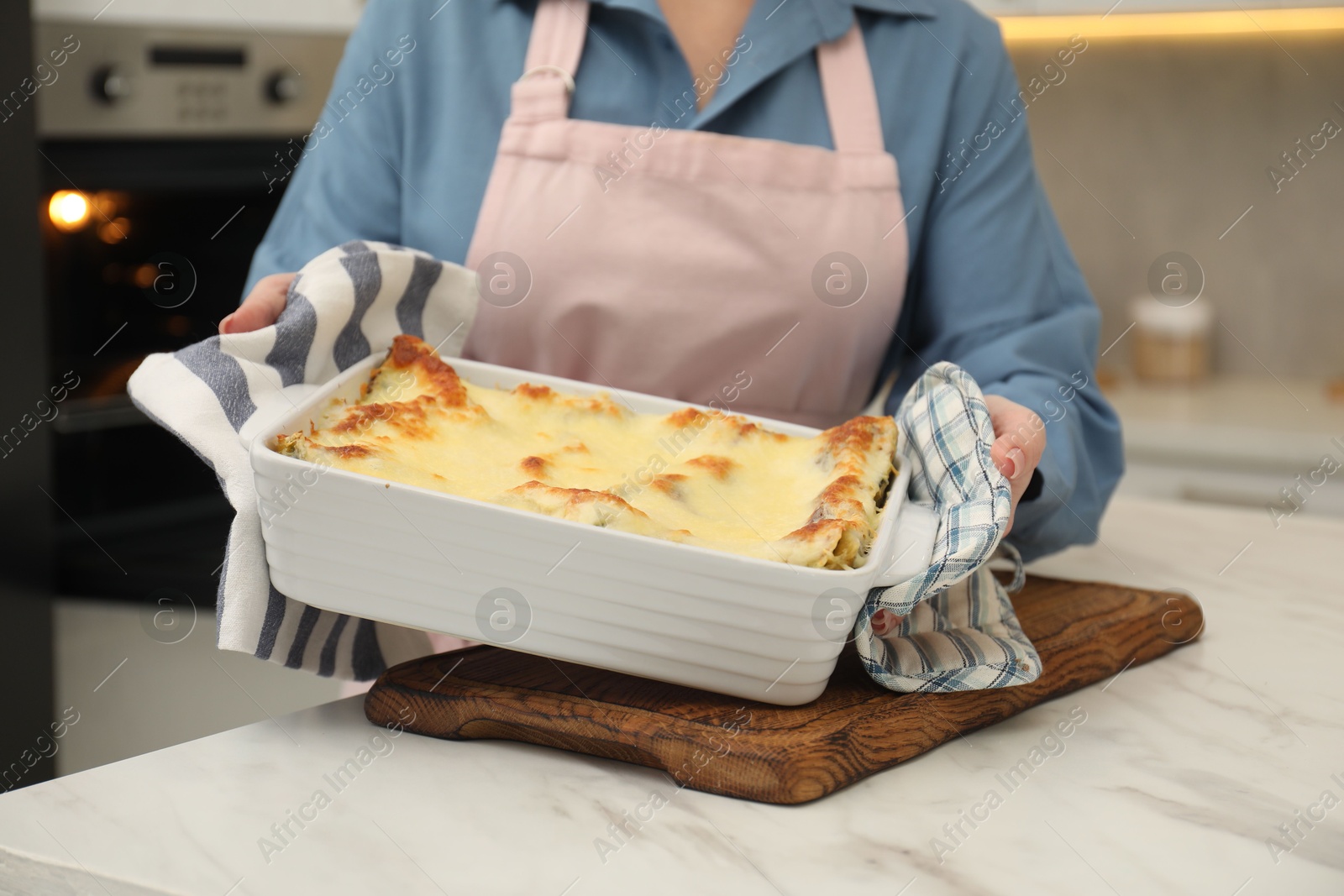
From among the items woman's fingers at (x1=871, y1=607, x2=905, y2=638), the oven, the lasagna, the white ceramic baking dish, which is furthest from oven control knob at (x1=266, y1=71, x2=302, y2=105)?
woman's fingers at (x1=871, y1=607, x2=905, y2=638)

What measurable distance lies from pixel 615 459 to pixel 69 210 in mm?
1036

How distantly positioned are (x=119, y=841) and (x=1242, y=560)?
2.69 ft

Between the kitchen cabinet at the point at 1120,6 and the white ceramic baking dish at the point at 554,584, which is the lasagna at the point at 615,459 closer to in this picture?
the white ceramic baking dish at the point at 554,584

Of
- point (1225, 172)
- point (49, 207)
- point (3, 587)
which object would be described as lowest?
point (3, 587)

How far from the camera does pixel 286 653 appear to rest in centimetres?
59

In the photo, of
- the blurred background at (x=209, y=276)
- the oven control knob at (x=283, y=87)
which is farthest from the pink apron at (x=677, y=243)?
the oven control knob at (x=283, y=87)

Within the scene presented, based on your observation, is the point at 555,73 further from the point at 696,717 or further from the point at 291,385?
the point at 696,717

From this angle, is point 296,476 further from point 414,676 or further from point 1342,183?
point 1342,183

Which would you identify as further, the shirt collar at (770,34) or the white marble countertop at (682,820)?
the shirt collar at (770,34)

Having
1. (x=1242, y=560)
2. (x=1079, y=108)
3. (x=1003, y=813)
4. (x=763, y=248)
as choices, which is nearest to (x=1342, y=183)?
(x=1079, y=108)

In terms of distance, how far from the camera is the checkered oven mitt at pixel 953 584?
557mm

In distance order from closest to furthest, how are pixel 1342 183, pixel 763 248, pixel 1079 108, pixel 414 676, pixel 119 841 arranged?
pixel 119 841 → pixel 414 676 → pixel 763 248 → pixel 1342 183 → pixel 1079 108

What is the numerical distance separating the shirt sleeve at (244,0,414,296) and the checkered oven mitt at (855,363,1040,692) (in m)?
0.46

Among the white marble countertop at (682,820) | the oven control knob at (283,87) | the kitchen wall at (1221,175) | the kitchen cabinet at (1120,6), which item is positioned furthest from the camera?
the kitchen wall at (1221,175)
